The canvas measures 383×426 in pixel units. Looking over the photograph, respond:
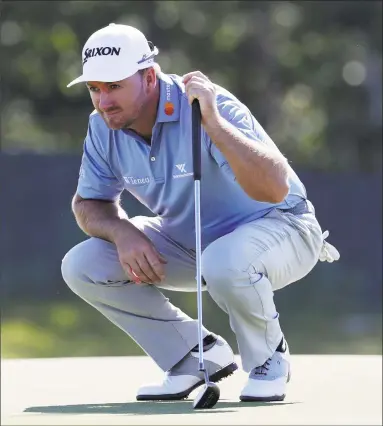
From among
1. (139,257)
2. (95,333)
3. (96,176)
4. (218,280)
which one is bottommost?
(218,280)

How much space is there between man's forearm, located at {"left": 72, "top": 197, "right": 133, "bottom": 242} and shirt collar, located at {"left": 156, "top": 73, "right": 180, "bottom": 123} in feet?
1.74

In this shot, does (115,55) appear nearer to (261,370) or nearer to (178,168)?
(178,168)

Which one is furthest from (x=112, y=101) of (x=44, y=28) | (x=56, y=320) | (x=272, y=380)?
(x=44, y=28)

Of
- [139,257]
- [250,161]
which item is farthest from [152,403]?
[250,161]

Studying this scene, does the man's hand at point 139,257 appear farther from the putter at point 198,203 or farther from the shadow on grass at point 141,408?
the shadow on grass at point 141,408

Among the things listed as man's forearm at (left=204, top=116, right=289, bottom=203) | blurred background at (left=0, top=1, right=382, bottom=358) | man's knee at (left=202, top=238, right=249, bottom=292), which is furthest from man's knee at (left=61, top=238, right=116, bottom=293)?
blurred background at (left=0, top=1, right=382, bottom=358)

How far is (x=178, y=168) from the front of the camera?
233 inches

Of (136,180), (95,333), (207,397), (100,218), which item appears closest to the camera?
(207,397)

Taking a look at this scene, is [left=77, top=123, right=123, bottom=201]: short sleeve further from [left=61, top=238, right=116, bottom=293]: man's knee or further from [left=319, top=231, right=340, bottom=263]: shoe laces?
[left=319, top=231, right=340, bottom=263]: shoe laces

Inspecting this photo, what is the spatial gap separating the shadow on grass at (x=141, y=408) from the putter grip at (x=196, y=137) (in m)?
0.90

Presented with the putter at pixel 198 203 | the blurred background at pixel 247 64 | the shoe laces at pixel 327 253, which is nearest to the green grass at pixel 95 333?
the blurred background at pixel 247 64

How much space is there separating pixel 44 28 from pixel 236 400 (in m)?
21.3

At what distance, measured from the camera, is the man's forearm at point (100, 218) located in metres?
6.15

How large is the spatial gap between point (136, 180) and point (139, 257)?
1.20 ft
